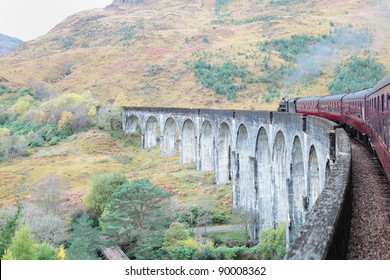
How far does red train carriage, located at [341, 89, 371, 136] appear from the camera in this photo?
50.5 feet

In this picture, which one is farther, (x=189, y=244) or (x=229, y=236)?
(x=229, y=236)

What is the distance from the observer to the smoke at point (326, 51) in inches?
3071

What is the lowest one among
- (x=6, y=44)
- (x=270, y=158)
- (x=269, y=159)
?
(x=269, y=159)

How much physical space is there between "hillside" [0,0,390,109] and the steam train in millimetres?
38377

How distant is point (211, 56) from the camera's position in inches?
3529

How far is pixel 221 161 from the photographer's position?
35125 mm

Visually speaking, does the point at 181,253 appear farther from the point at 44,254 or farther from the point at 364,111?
the point at 364,111

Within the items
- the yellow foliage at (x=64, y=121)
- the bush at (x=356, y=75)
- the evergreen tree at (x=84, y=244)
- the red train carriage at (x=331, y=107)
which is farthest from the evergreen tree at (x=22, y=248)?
the bush at (x=356, y=75)

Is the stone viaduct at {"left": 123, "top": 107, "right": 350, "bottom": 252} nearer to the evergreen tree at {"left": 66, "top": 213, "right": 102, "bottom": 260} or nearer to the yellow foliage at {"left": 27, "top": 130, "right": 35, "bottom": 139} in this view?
the evergreen tree at {"left": 66, "top": 213, "right": 102, "bottom": 260}

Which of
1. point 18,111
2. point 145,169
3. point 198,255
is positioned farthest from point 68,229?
point 18,111

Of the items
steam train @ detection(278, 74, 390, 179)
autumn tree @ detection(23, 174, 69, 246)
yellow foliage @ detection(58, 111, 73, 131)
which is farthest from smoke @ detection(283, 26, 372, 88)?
autumn tree @ detection(23, 174, 69, 246)

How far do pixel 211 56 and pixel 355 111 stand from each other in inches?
2918

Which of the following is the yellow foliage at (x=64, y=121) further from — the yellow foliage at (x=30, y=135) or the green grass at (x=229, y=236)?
the green grass at (x=229, y=236)

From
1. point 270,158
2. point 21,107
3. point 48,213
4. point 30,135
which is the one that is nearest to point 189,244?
point 270,158
